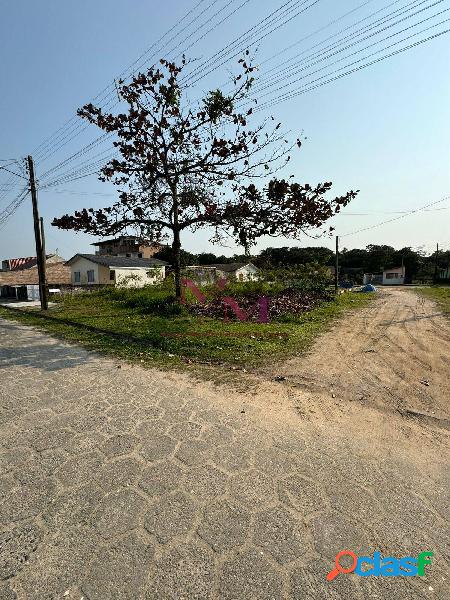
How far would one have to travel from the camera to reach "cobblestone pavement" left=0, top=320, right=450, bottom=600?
6.39ft

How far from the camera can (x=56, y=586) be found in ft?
6.28

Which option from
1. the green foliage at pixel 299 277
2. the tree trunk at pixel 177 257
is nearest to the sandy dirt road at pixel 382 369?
the tree trunk at pixel 177 257

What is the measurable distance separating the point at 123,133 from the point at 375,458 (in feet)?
34.0

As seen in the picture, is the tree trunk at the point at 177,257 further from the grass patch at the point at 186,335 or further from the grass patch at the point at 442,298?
the grass patch at the point at 442,298

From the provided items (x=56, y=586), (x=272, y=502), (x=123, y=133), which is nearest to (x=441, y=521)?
(x=272, y=502)

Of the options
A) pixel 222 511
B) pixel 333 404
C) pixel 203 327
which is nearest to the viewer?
pixel 222 511

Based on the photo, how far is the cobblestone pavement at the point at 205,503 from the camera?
1948mm

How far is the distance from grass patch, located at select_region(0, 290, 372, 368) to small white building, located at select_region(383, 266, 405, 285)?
173ft

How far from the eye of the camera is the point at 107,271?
3378 cm

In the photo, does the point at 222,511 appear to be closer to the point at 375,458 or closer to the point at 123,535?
the point at 123,535

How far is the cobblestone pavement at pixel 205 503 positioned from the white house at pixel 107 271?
29.5 meters

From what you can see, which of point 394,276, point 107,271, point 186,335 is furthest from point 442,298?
point 394,276

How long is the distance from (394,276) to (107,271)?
52.1 meters
